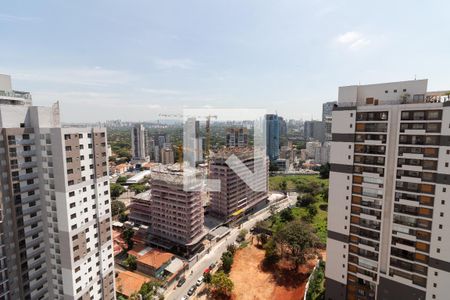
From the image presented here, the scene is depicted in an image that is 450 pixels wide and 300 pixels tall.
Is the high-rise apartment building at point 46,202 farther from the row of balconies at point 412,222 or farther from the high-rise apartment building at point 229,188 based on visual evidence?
the high-rise apartment building at point 229,188

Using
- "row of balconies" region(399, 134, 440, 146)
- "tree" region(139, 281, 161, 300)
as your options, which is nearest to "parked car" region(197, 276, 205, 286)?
"tree" region(139, 281, 161, 300)

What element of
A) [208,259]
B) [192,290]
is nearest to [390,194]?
[192,290]

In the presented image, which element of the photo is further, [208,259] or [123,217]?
[123,217]

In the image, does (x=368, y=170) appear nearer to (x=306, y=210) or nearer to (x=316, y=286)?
(x=316, y=286)

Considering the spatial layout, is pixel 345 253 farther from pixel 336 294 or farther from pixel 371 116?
pixel 371 116

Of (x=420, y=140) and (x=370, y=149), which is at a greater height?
(x=420, y=140)
